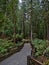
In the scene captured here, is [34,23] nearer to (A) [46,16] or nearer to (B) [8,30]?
(B) [8,30]

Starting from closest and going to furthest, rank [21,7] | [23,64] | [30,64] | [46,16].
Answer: [30,64], [23,64], [46,16], [21,7]

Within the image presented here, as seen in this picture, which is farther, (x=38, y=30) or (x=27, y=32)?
(x=27, y=32)

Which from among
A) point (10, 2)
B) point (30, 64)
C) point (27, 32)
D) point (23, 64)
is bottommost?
point (27, 32)

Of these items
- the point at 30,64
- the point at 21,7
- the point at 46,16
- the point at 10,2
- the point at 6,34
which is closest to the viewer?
the point at 30,64

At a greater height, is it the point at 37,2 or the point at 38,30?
the point at 37,2

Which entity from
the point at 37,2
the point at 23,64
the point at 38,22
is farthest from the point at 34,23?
the point at 23,64

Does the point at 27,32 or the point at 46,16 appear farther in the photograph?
the point at 27,32

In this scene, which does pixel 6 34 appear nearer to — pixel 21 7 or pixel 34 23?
pixel 34 23

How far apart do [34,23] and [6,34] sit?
14303 mm

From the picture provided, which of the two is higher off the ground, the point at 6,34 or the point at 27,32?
the point at 6,34

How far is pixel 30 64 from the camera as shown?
400 inches

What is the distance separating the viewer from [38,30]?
46.7 meters

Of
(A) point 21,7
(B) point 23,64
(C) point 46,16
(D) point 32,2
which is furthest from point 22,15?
(B) point 23,64

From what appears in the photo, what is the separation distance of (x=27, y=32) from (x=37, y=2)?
921 cm
